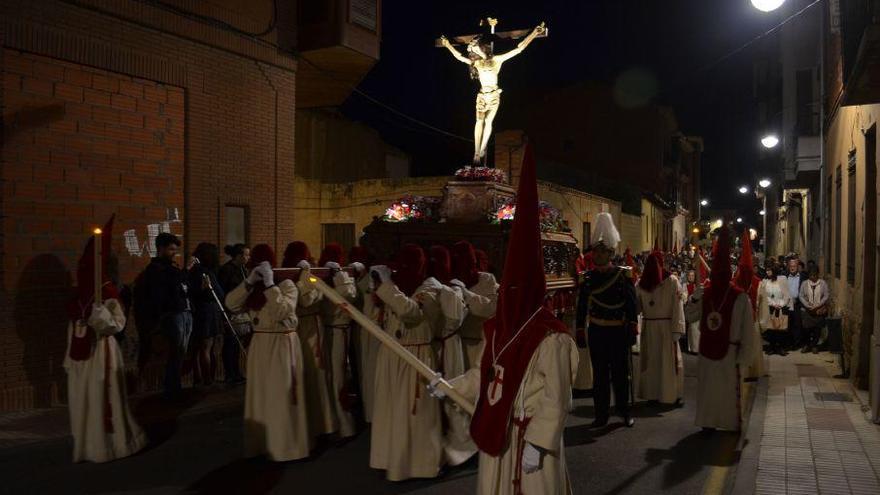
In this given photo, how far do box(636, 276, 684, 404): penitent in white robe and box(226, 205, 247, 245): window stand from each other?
6.72 meters

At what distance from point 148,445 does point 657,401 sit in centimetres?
662

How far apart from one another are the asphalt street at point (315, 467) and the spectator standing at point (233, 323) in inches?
89.9

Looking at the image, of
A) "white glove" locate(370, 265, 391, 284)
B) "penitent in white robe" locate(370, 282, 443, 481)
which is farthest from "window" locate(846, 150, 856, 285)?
"white glove" locate(370, 265, 391, 284)

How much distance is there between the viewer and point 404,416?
661 cm

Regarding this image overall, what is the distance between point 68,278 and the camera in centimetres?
953

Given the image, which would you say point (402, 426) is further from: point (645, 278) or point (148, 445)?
point (645, 278)

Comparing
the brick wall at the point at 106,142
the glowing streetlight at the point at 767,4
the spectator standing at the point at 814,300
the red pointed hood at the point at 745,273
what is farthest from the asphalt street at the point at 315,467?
the spectator standing at the point at 814,300

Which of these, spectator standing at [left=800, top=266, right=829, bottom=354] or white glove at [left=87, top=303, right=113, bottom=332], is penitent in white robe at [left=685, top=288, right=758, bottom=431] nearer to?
white glove at [left=87, top=303, right=113, bottom=332]

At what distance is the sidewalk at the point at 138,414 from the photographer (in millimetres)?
7816

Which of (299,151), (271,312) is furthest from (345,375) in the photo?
(299,151)

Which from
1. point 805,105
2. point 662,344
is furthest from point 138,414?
point 805,105

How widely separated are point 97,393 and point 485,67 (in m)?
8.42

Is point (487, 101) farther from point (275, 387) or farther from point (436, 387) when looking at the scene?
point (436, 387)

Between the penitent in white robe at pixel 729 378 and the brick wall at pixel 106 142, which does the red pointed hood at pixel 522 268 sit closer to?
the penitent in white robe at pixel 729 378
